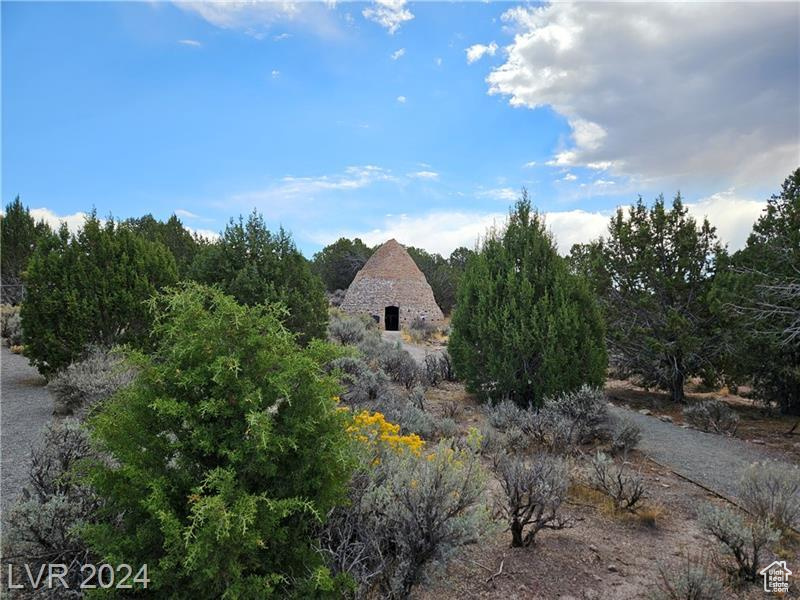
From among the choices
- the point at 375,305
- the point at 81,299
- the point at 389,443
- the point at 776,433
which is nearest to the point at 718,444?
the point at 776,433

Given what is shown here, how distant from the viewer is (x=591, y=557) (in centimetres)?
393

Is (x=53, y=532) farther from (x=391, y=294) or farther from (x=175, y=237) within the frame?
(x=175, y=237)

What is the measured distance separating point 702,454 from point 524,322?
Answer: 326cm

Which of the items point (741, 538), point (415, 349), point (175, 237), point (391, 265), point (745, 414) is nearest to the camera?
point (741, 538)

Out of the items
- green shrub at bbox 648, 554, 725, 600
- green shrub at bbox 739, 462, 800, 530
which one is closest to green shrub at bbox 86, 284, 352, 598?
green shrub at bbox 648, 554, 725, 600

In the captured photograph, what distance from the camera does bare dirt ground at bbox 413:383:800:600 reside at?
136 inches

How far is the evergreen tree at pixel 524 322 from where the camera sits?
8.66 metres

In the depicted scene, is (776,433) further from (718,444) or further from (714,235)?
(714,235)

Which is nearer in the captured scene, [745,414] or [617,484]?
[617,484]

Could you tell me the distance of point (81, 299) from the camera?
30.5 feet

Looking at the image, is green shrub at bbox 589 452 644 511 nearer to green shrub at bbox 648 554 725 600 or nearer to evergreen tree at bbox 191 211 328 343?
green shrub at bbox 648 554 725 600

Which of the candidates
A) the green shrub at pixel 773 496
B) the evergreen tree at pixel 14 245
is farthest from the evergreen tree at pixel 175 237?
the green shrub at pixel 773 496

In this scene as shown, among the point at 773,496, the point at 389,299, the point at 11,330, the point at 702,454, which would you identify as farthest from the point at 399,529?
the point at 389,299

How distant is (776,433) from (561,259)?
5.08 m
